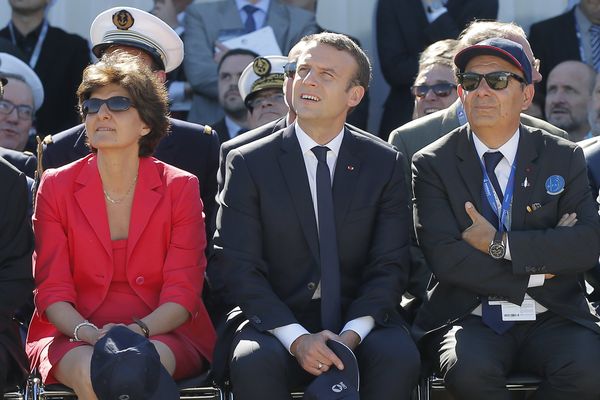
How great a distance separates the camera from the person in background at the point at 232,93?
7.79 metres

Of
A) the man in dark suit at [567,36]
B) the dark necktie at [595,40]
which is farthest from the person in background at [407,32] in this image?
the dark necktie at [595,40]

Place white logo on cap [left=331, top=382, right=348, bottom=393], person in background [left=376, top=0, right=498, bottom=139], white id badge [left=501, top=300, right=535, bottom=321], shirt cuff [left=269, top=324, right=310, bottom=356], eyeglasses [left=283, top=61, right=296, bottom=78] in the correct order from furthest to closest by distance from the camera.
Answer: person in background [left=376, top=0, right=498, bottom=139]
eyeglasses [left=283, top=61, right=296, bottom=78]
white id badge [left=501, top=300, right=535, bottom=321]
shirt cuff [left=269, top=324, right=310, bottom=356]
white logo on cap [left=331, top=382, right=348, bottom=393]

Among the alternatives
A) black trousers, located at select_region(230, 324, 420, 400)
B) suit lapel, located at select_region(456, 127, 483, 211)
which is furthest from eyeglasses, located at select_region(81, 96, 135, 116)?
suit lapel, located at select_region(456, 127, 483, 211)

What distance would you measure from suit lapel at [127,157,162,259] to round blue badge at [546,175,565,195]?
1.67 metres

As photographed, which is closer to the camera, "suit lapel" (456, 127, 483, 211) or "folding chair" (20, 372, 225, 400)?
"folding chair" (20, 372, 225, 400)

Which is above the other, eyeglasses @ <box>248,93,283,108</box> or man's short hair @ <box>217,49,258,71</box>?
man's short hair @ <box>217,49,258,71</box>

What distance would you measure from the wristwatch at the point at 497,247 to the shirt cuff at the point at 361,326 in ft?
1.88

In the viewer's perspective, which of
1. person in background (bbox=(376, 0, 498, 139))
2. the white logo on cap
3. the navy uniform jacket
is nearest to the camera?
the white logo on cap

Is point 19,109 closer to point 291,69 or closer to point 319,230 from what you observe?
point 291,69

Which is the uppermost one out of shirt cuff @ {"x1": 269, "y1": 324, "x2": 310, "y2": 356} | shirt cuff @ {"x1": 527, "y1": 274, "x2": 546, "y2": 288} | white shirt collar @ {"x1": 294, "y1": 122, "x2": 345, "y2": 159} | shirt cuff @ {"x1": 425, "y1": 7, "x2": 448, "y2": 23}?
shirt cuff @ {"x1": 425, "y1": 7, "x2": 448, "y2": 23}

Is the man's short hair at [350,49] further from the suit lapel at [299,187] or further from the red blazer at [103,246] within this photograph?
the red blazer at [103,246]

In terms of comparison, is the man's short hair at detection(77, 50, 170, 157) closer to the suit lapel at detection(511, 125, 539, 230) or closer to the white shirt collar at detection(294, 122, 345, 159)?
the white shirt collar at detection(294, 122, 345, 159)

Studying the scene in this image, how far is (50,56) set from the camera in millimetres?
7895

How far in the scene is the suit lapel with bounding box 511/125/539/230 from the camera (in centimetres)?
512
